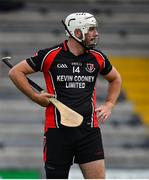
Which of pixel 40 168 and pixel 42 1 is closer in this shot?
pixel 40 168

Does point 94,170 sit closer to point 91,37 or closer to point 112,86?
point 112,86

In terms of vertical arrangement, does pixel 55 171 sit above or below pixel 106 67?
below

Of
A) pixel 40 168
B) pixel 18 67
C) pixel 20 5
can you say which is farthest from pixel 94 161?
pixel 20 5

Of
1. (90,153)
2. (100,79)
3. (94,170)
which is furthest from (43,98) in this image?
A: (100,79)

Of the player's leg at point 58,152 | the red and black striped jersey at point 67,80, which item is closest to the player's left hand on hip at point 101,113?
the red and black striped jersey at point 67,80

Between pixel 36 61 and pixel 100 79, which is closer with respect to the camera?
pixel 36 61

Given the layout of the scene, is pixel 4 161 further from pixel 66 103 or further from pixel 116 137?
pixel 66 103

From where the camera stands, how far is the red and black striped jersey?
5445 millimetres

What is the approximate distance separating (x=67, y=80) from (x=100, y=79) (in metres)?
6.30

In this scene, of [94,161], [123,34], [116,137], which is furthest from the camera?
[123,34]

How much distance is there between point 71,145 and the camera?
543 centimetres

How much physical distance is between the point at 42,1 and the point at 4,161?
8.54 feet

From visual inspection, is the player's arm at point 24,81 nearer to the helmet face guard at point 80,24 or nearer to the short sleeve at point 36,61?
the short sleeve at point 36,61

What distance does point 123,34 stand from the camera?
1193cm
